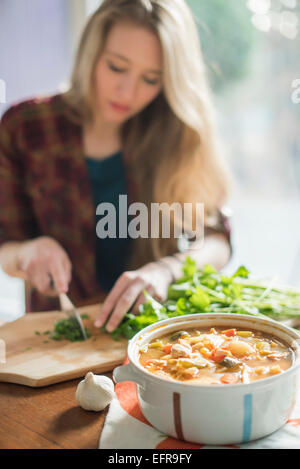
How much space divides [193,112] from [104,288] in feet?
2.44

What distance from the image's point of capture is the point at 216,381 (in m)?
0.66

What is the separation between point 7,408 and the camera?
0.80m

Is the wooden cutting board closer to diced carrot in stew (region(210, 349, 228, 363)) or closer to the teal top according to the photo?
diced carrot in stew (region(210, 349, 228, 363))

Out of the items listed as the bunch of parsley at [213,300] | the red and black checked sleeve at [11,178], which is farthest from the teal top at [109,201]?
the bunch of parsley at [213,300]

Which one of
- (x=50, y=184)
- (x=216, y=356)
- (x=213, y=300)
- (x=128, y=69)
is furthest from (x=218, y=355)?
(x=50, y=184)

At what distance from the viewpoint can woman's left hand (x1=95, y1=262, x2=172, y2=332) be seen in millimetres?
1092

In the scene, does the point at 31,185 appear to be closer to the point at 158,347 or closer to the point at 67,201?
the point at 67,201

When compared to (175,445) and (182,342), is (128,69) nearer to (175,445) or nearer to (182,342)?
(182,342)

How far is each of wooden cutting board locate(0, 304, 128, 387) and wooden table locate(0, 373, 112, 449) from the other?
0.02 metres

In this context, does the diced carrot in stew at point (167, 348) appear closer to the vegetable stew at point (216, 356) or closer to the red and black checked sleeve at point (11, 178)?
the vegetable stew at point (216, 356)

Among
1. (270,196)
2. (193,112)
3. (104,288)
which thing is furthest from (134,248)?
(270,196)

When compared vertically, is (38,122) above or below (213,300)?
above

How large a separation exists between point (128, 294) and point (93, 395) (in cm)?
38

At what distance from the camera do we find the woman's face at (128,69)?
149 cm
